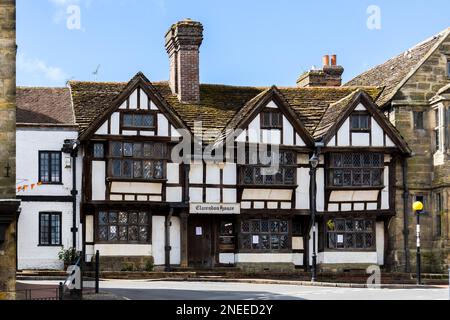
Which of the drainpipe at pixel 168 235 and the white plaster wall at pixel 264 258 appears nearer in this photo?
the drainpipe at pixel 168 235

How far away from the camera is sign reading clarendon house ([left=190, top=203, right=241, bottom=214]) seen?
40906 mm

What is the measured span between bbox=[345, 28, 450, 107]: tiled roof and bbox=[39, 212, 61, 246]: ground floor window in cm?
1400

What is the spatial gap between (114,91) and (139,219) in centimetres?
589

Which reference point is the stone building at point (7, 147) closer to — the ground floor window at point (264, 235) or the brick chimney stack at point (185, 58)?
the ground floor window at point (264, 235)

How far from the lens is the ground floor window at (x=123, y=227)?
40.2 meters

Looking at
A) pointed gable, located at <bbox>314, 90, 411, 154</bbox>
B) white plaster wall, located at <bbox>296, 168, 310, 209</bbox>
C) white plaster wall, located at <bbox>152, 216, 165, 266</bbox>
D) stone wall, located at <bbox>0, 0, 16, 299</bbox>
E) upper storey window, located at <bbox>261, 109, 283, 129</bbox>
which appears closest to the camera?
stone wall, located at <bbox>0, 0, 16, 299</bbox>

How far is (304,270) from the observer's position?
4184 cm

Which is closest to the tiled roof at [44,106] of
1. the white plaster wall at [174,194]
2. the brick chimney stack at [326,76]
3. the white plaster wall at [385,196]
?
the white plaster wall at [174,194]

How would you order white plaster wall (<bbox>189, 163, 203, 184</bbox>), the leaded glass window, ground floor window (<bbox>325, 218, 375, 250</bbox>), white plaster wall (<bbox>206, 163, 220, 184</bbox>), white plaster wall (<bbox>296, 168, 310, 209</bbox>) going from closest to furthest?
the leaded glass window
white plaster wall (<bbox>189, 163, 203, 184</bbox>)
white plaster wall (<bbox>206, 163, 220, 184</bbox>)
white plaster wall (<bbox>296, 168, 310, 209</bbox>)
ground floor window (<bbox>325, 218, 375, 250</bbox>)

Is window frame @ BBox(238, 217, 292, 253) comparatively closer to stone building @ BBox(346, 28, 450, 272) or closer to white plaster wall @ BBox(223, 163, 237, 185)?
white plaster wall @ BBox(223, 163, 237, 185)

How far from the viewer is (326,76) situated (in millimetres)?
50094

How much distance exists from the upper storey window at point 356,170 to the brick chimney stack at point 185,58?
657 cm

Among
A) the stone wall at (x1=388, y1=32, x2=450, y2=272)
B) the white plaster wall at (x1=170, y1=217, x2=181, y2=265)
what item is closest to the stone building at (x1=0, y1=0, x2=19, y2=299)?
the white plaster wall at (x1=170, y1=217, x2=181, y2=265)
